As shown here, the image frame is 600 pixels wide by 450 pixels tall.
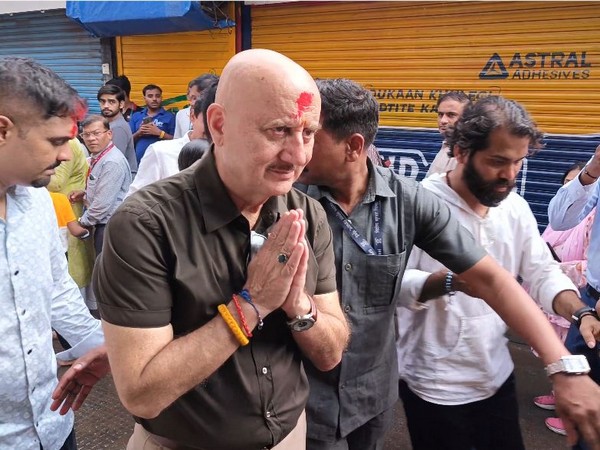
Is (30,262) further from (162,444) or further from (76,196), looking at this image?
(76,196)

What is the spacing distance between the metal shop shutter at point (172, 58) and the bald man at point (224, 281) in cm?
703

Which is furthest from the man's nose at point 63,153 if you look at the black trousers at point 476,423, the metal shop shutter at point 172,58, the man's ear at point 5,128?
the metal shop shutter at point 172,58

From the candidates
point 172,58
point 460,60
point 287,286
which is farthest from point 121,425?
point 172,58

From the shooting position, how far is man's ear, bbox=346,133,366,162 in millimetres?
1969

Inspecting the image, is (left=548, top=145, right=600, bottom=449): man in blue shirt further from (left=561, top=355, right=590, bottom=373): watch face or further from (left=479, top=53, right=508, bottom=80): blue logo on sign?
(left=479, top=53, right=508, bottom=80): blue logo on sign

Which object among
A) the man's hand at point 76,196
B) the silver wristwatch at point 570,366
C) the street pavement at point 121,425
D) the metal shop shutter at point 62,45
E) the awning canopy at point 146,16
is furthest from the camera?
the metal shop shutter at point 62,45

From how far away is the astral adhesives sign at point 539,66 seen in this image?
5543 mm

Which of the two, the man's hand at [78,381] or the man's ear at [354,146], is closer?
the man's hand at [78,381]

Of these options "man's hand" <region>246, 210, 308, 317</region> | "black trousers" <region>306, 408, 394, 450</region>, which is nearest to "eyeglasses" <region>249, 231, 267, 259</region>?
"man's hand" <region>246, 210, 308, 317</region>

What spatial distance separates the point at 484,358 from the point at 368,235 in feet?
2.58

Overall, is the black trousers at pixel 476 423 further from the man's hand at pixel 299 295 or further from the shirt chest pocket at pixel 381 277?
the man's hand at pixel 299 295

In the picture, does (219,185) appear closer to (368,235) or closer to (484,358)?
(368,235)

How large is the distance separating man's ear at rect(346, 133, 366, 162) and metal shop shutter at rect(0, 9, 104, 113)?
9.18 meters

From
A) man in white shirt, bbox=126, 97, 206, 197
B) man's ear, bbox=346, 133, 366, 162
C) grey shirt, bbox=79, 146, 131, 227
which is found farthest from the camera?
grey shirt, bbox=79, 146, 131, 227
